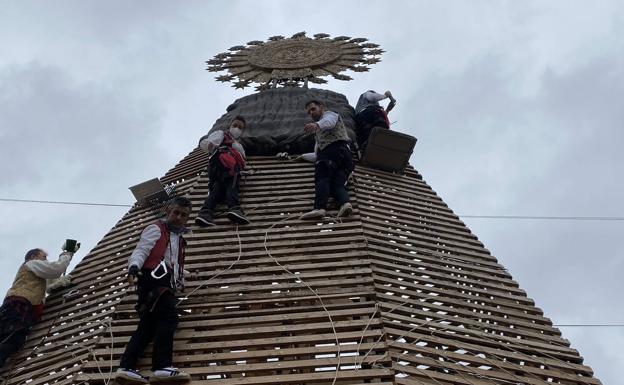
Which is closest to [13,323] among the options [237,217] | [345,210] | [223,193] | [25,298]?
[25,298]

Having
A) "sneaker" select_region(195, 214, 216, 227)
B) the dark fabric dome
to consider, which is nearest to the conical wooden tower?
"sneaker" select_region(195, 214, 216, 227)

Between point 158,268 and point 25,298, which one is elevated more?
point 25,298

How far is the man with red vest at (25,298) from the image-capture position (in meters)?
7.09

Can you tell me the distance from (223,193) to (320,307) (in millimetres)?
2501

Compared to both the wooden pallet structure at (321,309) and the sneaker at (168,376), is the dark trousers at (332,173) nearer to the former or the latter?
the wooden pallet structure at (321,309)

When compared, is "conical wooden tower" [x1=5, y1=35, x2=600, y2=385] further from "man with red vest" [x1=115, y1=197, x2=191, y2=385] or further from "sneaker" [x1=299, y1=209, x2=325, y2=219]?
"man with red vest" [x1=115, y1=197, x2=191, y2=385]

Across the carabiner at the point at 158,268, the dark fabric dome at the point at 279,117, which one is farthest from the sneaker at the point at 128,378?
the dark fabric dome at the point at 279,117

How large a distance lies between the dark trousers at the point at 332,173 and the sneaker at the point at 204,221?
3.43 ft

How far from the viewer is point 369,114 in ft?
35.8

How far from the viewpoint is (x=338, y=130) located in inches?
343

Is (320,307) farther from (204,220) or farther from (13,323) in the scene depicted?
(13,323)

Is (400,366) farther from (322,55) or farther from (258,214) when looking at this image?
(322,55)

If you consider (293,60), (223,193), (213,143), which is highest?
(293,60)

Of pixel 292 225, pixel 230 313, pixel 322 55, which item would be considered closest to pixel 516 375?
pixel 230 313
